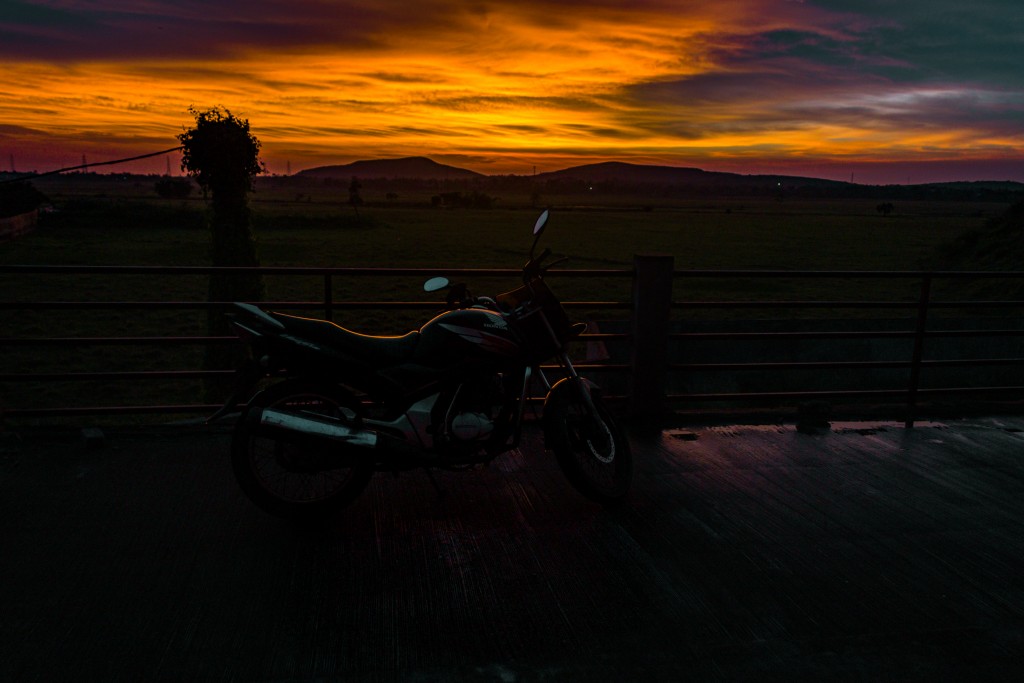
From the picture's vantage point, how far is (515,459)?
17.7 feet

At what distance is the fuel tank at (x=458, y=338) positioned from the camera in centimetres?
417

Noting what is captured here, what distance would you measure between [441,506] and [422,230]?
8457cm

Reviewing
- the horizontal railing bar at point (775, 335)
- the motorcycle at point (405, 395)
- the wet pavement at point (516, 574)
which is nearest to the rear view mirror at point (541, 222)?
the motorcycle at point (405, 395)

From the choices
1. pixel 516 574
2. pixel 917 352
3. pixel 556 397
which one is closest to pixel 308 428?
pixel 516 574

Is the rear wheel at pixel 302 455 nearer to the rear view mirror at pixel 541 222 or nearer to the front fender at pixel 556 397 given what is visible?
the front fender at pixel 556 397

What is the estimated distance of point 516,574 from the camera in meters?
3.72

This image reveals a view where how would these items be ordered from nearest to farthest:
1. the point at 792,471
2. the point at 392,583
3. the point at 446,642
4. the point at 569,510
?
the point at 446,642 < the point at 392,583 < the point at 569,510 < the point at 792,471

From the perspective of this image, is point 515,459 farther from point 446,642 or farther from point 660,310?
point 446,642

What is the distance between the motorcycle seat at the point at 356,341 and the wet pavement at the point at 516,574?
918 millimetres

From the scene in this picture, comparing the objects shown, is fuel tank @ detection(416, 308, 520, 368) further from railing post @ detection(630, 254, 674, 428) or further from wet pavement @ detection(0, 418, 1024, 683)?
railing post @ detection(630, 254, 674, 428)

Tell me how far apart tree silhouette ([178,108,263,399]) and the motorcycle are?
10033mm

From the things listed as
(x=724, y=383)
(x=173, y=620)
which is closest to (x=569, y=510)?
(x=173, y=620)

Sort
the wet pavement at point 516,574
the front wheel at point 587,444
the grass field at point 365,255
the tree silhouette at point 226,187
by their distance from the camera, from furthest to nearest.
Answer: the grass field at point 365,255
the tree silhouette at point 226,187
the front wheel at point 587,444
the wet pavement at point 516,574

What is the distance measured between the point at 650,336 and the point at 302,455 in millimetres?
3124
